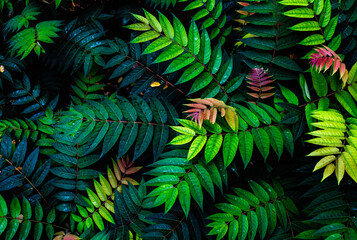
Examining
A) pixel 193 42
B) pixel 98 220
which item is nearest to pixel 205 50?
pixel 193 42

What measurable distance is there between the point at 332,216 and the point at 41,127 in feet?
7.12

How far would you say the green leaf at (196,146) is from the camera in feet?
4.73

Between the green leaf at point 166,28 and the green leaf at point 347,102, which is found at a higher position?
the green leaf at point 166,28

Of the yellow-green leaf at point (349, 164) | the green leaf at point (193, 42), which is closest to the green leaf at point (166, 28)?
the green leaf at point (193, 42)

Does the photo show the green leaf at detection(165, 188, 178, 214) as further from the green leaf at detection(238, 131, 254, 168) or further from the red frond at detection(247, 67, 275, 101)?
the red frond at detection(247, 67, 275, 101)

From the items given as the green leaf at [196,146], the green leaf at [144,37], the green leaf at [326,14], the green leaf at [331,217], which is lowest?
the green leaf at [331,217]

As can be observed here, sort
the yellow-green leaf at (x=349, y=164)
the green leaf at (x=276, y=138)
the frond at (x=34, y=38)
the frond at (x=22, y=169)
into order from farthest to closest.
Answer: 1. the frond at (x=34, y=38)
2. the frond at (x=22, y=169)
3. the green leaf at (x=276, y=138)
4. the yellow-green leaf at (x=349, y=164)

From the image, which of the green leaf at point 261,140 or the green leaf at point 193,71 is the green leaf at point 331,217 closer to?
the green leaf at point 261,140

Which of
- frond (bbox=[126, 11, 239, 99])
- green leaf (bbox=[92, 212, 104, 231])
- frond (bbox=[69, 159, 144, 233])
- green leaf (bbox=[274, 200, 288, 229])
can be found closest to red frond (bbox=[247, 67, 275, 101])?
frond (bbox=[126, 11, 239, 99])

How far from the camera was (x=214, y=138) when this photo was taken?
1.49 m

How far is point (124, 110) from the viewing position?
1.69 metres

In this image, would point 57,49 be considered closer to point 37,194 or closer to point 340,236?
point 37,194

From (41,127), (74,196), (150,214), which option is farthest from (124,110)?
(41,127)

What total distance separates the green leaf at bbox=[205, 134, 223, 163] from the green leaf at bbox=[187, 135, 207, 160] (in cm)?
3
